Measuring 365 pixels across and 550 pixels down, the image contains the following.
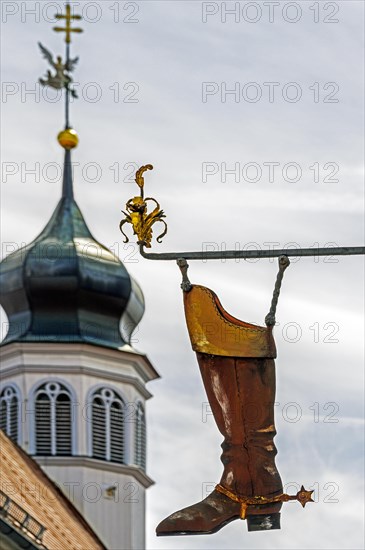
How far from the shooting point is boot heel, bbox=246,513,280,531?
12258 mm

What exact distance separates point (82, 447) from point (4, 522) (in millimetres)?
19724

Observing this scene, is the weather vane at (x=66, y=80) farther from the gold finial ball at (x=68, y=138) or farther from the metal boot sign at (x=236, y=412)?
the metal boot sign at (x=236, y=412)

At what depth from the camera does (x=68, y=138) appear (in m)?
55.3

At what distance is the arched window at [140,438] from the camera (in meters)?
54.0

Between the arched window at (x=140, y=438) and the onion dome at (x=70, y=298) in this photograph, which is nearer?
the arched window at (x=140, y=438)

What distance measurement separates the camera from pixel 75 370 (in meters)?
53.1

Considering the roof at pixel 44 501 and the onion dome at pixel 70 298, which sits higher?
the onion dome at pixel 70 298

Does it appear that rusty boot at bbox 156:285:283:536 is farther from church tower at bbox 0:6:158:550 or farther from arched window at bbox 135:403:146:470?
arched window at bbox 135:403:146:470

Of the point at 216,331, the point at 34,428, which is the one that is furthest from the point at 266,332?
the point at 34,428

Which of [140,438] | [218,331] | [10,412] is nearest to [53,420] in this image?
[10,412]

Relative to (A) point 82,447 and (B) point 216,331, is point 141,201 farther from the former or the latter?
(A) point 82,447

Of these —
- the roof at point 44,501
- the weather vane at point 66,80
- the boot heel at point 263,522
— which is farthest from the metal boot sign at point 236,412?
the weather vane at point 66,80

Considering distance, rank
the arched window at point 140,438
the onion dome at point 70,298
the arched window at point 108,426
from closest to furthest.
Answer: the arched window at point 108,426
the arched window at point 140,438
the onion dome at point 70,298

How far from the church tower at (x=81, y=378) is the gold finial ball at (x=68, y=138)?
0.02 m
